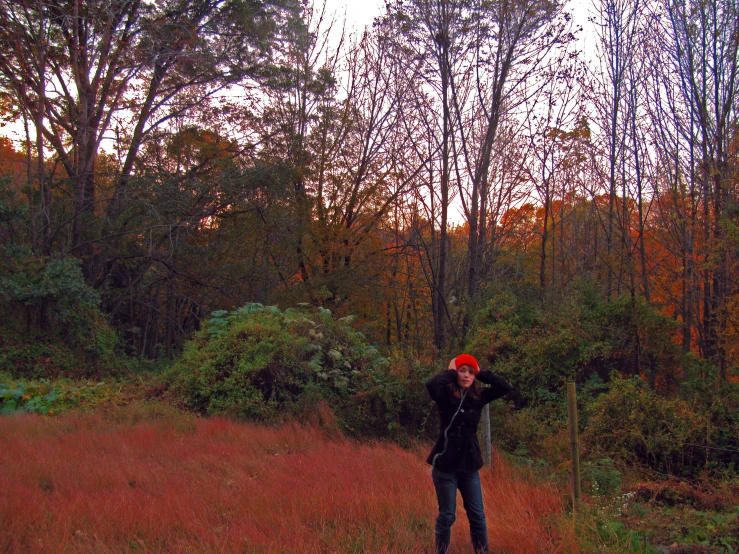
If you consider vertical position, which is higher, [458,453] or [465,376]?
[465,376]

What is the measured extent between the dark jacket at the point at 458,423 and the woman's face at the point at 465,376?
0.04 m

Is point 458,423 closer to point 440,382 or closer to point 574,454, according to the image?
point 440,382

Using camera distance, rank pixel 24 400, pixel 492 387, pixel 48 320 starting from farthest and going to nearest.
A: pixel 48 320 → pixel 24 400 → pixel 492 387

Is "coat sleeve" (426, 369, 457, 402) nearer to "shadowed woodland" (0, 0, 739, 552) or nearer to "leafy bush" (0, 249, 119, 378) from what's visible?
"shadowed woodland" (0, 0, 739, 552)

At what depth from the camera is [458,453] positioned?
4.54 meters

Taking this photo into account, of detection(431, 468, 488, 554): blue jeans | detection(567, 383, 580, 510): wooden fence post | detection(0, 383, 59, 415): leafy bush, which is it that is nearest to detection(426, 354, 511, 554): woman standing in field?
detection(431, 468, 488, 554): blue jeans

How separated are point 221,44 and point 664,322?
1674cm

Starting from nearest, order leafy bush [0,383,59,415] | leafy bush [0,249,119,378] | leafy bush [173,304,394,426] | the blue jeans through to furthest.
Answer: the blue jeans < leafy bush [0,383,59,415] < leafy bush [173,304,394,426] < leafy bush [0,249,119,378]

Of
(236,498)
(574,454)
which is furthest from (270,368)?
(574,454)

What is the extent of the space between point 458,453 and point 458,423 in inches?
8.9

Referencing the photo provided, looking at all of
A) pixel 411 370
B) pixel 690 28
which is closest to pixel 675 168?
pixel 690 28

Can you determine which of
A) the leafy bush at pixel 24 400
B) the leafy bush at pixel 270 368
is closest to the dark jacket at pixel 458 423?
the leafy bush at pixel 270 368

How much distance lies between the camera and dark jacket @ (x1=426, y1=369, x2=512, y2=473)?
454 cm

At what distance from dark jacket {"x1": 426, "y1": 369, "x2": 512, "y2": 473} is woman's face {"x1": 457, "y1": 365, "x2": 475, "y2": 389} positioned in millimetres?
43
